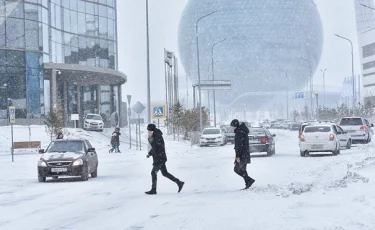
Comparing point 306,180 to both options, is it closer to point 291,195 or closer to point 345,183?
point 345,183

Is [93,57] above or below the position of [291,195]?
above

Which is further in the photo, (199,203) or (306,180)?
(306,180)

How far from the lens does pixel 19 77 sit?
57.3 m

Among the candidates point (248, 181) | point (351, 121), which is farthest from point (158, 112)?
point (248, 181)

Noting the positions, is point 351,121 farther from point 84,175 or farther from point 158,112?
point 84,175

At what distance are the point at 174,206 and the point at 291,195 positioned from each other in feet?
8.10

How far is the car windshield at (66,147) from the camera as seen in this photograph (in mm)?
21031

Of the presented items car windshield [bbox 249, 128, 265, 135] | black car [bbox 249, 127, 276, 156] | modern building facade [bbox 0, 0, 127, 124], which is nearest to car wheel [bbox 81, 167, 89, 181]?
black car [bbox 249, 127, 276, 156]

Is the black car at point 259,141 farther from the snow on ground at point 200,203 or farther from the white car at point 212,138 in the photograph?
the white car at point 212,138

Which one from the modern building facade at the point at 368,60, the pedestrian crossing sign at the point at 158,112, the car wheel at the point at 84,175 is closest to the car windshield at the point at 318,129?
the pedestrian crossing sign at the point at 158,112

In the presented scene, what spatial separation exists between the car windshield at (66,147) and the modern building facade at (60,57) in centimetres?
3661

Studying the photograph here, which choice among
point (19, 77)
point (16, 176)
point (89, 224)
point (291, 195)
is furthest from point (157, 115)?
point (89, 224)

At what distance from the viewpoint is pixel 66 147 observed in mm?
21281

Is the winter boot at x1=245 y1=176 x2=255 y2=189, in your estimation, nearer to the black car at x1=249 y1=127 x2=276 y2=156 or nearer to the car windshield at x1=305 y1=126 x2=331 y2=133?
the car windshield at x1=305 y1=126 x2=331 y2=133
